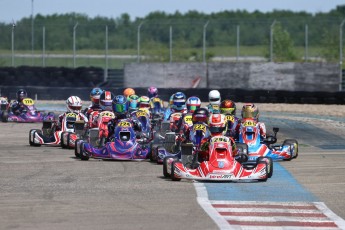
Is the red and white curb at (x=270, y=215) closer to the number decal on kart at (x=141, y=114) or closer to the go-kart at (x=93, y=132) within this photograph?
the go-kart at (x=93, y=132)

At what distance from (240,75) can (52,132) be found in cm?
2225

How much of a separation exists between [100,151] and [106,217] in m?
7.51

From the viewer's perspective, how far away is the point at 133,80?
46156 millimetres

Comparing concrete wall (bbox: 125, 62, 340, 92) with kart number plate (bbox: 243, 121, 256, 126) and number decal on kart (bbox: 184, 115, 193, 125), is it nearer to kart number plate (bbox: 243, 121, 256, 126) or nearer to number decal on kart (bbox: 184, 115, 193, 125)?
number decal on kart (bbox: 184, 115, 193, 125)

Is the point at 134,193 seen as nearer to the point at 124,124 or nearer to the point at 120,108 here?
the point at 124,124

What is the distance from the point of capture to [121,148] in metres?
19.8

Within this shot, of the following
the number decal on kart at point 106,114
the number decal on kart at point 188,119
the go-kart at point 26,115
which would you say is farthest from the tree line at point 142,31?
the number decal on kart at point 188,119

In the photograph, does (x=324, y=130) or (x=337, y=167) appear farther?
(x=324, y=130)

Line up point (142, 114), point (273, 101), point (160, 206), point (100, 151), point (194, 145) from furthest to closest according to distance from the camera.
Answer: point (273, 101), point (142, 114), point (100, 151), point (194, 145), point (160, 206)

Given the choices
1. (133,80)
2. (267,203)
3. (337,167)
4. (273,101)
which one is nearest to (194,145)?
(337,167)

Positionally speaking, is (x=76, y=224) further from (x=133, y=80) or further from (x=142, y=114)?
(x=133, y=80)

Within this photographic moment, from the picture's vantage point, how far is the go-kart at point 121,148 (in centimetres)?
1972

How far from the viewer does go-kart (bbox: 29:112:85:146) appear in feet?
77.3

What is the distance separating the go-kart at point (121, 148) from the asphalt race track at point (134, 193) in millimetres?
238
